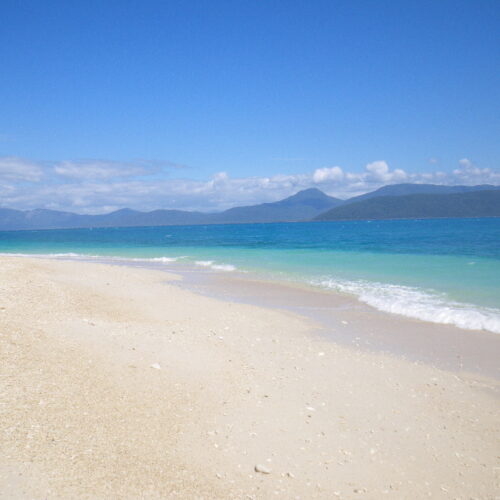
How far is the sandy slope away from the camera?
157 inches

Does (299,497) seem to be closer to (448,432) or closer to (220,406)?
(220,406)

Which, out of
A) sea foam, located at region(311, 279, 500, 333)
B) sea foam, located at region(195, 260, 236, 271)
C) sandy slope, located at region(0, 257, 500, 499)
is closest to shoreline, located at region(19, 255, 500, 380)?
sea foam, located at region(311, 279, 500, 333)

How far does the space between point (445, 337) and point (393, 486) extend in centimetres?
645

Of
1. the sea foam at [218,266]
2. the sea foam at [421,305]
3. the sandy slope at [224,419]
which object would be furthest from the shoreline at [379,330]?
the sea foam at [218,266]

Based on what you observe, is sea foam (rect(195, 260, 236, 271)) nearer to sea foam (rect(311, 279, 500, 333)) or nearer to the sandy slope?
sea foam (rect(311, 279, 500, 333))

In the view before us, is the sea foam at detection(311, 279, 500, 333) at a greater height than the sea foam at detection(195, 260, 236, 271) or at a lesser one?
lesser

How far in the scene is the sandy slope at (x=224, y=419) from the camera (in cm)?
398

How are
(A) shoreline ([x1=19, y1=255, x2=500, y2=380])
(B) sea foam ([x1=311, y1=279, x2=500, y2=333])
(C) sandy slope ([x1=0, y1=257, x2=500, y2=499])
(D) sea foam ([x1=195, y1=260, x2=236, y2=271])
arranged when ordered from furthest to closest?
(D) sea foam ([x1=195, y1=260, x2=236, y2=271]) → (B) sea foam ([x1=311, y1=279, x2=500, y2=333]) → (A) shoreline ([x1=19, y1=255, x2=500, y2=380]) → (C) sandy slope ([x1=0, y1=257, x2=500, y2=499])

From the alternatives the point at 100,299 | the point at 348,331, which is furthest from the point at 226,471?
the point at 100,299

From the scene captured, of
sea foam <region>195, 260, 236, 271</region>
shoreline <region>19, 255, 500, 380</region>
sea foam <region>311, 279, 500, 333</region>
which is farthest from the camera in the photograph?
sea foam <region>195, 260, 236, 271</region>

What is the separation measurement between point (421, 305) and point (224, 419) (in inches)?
377

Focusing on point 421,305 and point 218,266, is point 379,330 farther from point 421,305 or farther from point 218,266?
point 218,266

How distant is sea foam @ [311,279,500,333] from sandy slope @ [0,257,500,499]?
3.91 meters

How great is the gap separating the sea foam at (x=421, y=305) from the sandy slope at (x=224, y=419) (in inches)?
154
